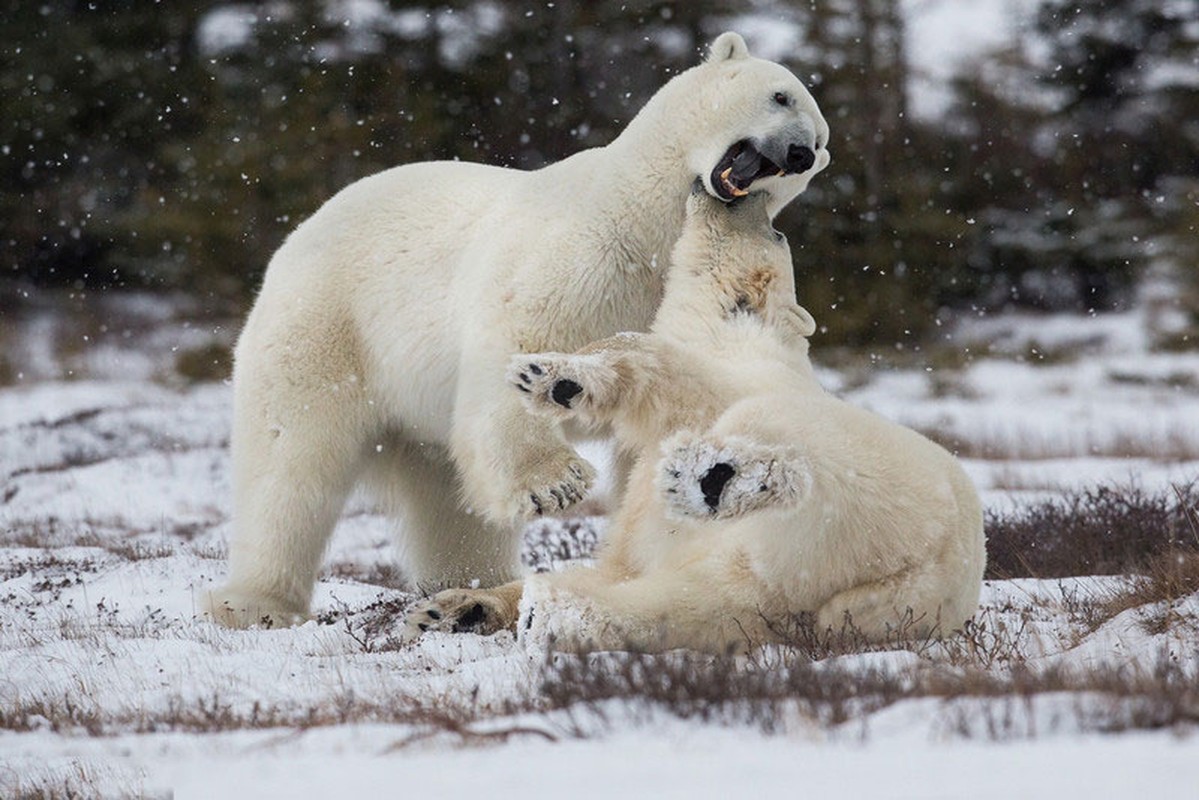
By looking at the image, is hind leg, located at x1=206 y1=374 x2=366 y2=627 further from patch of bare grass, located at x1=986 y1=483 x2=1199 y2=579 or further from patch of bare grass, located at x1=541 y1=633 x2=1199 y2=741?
patch of bare grass, located at x1=986 y1=483 x2=1199 y2=579

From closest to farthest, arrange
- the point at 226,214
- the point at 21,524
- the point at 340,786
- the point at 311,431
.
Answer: the point at 340,786 → the point at 311,431 → the point at 21,524 → the point at 226,214

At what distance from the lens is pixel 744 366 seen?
434 cm

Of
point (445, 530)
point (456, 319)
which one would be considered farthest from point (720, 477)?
point (445, 530)

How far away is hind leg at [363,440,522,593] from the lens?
5.89 metres

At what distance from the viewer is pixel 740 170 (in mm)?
4859

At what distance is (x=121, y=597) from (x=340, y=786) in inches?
133

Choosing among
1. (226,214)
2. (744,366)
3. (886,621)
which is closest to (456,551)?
(744,366)

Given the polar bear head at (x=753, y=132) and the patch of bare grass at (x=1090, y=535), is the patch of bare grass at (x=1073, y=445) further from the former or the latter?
the polar bear head at (x=753, y=132)

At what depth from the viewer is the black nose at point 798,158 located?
489 cm

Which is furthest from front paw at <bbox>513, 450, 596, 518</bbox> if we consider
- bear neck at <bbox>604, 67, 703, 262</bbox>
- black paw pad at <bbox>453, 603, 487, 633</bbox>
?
bear neck at <bbox>604, 67, 703, 262</bbox>

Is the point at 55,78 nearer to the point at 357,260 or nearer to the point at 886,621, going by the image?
the point at 357,260

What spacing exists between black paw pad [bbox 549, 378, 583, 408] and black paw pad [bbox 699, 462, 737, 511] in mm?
746

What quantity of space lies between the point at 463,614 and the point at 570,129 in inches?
563

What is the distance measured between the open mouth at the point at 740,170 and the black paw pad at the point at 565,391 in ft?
3.63
